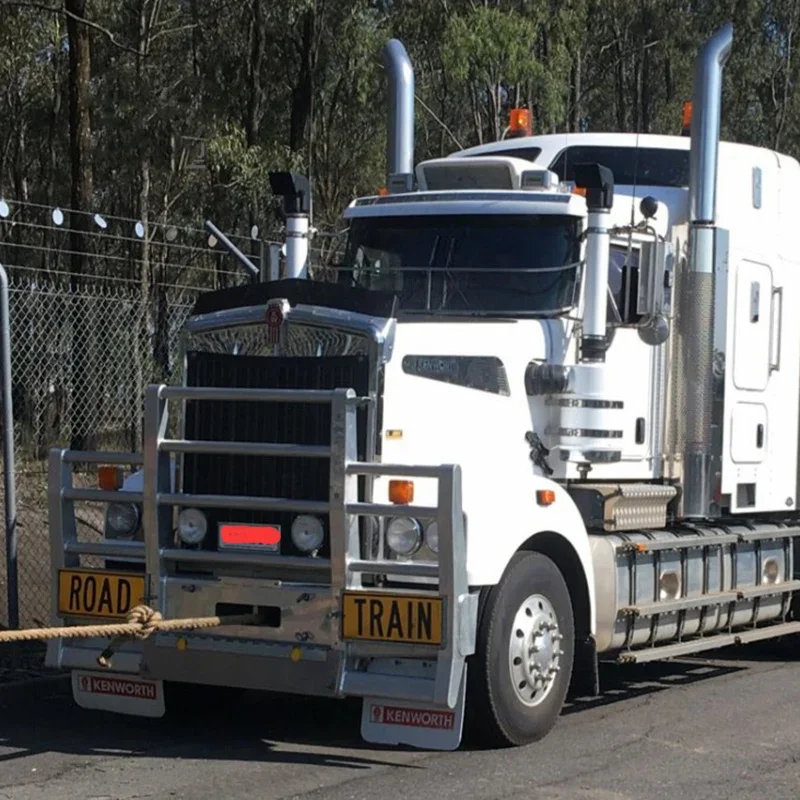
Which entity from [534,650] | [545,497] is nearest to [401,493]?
[545,497]

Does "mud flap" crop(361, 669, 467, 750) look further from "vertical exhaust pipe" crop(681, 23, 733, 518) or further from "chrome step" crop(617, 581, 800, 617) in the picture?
"vertical exhaust pipe" crop(681, 23, 733, 518)

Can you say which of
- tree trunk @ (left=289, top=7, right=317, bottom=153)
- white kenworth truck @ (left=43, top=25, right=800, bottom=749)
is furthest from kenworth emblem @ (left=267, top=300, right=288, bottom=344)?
tree trunk @ (left=289, top=7, right=317, bottom=153)

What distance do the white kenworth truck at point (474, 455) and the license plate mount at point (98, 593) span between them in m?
0.01

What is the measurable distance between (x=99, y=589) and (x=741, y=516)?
16.1 feet

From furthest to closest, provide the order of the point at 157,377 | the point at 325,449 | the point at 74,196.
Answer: the point at 74,196 < the point at 157,377 < the point at 325,449

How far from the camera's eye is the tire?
25.2 feet

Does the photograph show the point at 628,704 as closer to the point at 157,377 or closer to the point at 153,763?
the point at 153,763

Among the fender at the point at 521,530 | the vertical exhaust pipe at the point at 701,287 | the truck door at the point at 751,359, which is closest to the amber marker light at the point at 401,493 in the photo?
the fender at the point at 521,530

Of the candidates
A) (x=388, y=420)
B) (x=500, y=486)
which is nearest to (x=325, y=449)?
(x=388, y=420)

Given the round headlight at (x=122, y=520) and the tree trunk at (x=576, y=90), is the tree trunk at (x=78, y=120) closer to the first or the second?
the round headlight at (x=122, y=520)

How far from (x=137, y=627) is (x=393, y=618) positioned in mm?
1235

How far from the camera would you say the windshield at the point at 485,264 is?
9.06 metres

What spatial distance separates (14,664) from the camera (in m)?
9.94

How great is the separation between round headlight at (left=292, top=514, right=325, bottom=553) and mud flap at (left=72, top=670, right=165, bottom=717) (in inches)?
45.8
